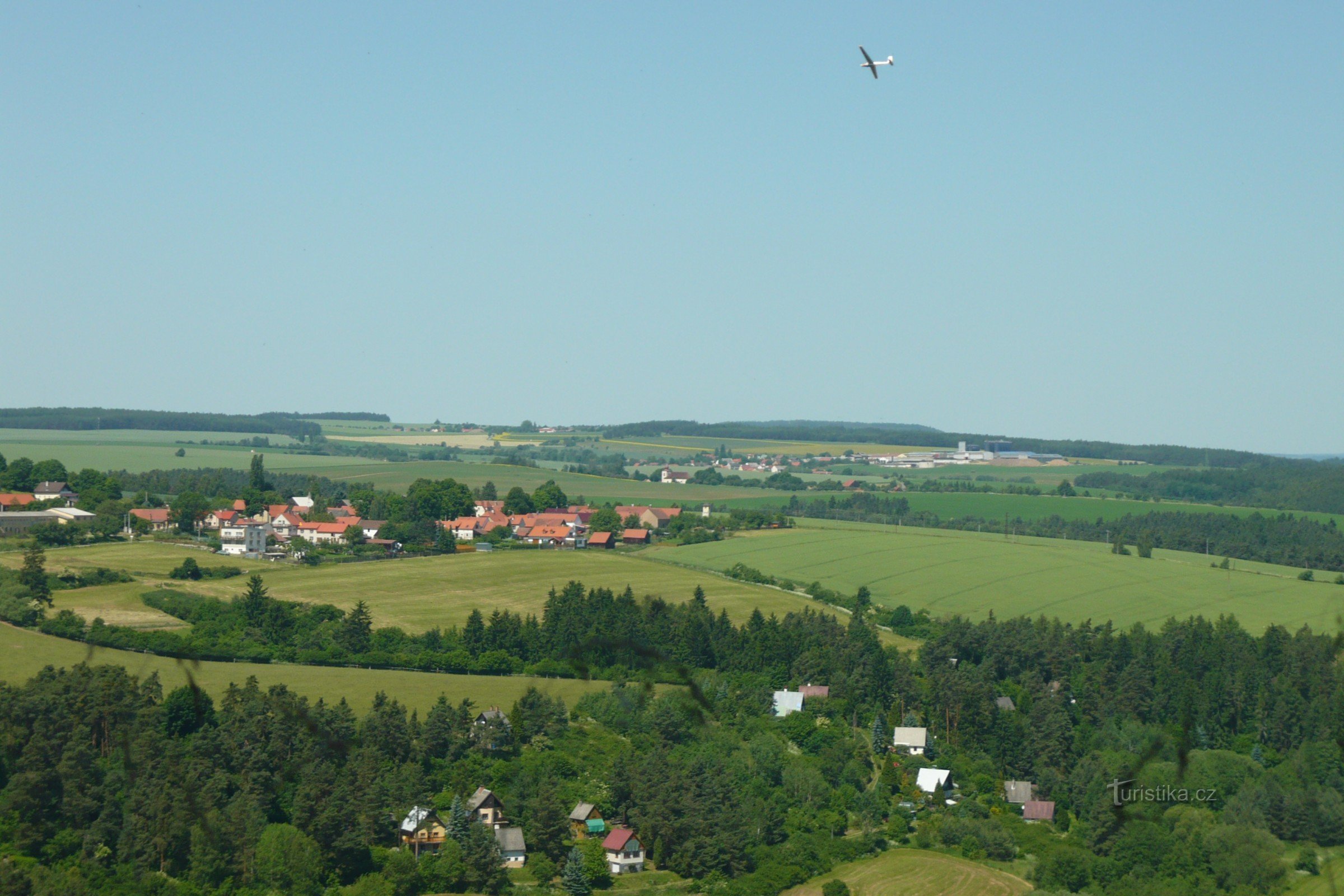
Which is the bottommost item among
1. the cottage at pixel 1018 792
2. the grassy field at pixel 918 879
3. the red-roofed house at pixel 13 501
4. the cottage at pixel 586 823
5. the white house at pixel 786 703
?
the grassy field at pixel 918 879

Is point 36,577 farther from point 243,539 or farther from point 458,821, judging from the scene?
point 458,821

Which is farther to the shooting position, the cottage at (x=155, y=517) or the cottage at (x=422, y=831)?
the cottage at (x=155, y=517)

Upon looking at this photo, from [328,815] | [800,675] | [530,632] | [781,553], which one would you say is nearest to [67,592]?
[530,632]

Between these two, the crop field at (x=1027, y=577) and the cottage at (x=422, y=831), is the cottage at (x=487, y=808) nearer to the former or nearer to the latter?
the cottage at (x=422, y=831)

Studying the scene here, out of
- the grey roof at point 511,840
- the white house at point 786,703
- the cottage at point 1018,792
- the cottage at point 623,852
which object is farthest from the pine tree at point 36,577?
the cottage at point 1018,792

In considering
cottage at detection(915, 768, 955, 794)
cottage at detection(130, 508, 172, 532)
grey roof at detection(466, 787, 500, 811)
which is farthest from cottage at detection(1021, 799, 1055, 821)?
cottage at detection(130, 508, 172, 532)

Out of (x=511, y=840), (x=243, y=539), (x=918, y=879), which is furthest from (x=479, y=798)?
(x=243, y=539)

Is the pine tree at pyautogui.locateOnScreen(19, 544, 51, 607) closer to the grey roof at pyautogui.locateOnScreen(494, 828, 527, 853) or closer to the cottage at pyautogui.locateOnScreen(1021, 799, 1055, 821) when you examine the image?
the grey roof at pyautogui.locateOnScreen(494, 828, 527, 853)
